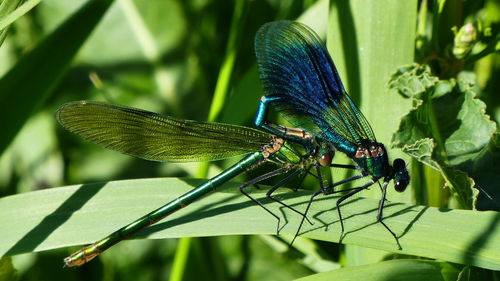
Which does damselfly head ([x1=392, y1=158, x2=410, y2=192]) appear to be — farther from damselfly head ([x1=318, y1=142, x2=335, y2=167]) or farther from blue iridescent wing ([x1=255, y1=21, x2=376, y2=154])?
damselfly head ([x1=318, y1=142, x2=335, y2=167])

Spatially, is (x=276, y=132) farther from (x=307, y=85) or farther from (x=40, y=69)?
(x=40, y=69)

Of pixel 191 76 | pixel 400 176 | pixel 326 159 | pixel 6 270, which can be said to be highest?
pixel 191 76

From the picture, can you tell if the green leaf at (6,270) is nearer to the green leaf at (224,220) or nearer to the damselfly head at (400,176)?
the green leaf at (224,220)

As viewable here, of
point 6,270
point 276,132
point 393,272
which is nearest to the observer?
point 393,272

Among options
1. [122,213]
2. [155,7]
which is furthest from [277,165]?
[155,7]

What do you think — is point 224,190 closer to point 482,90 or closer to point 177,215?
point 177,215

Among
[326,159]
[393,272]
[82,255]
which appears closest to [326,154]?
[326,159]

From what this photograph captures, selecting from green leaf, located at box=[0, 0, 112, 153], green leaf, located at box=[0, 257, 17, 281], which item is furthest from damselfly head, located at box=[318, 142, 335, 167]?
green leaf, located at box=[0, 257, 17, 281]
